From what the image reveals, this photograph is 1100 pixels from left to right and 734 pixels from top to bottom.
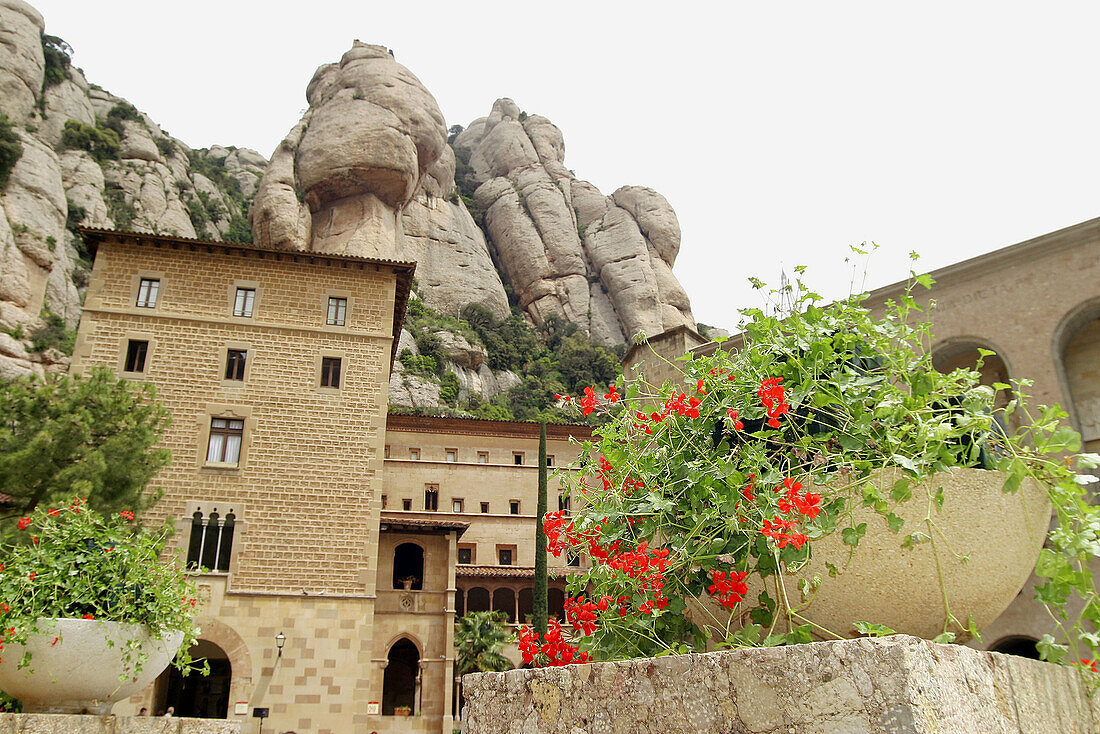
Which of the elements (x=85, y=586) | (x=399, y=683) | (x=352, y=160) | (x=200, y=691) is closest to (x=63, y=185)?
(x=352, y=160)

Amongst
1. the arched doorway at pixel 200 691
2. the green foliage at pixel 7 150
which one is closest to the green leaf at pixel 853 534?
the arched doorway at pixel 200 691

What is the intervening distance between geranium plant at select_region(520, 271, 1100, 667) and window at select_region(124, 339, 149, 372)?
73.3 feet

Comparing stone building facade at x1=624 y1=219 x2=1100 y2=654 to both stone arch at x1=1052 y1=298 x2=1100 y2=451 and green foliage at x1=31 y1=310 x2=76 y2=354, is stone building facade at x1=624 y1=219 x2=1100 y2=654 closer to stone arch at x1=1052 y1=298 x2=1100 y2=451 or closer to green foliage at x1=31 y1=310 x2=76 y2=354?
stone arch at x1=1052 y1=298 x2=1100 y2=451

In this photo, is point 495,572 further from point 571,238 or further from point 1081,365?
point 571,238

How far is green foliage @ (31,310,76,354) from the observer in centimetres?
3791

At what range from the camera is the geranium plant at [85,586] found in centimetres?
456

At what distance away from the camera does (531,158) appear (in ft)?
269

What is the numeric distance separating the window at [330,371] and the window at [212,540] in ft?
14.4

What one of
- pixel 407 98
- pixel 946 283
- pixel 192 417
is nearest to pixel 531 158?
pixel 407 98

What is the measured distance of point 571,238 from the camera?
3012 inches

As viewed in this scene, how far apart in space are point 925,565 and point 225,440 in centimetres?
2184

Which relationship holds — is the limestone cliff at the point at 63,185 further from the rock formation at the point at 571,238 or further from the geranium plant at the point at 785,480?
the geranium plant at the point at 785,480

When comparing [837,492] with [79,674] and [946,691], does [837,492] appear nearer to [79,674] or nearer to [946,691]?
[946,691]

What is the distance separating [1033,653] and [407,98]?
186 ft
